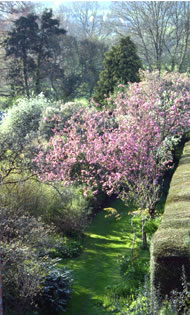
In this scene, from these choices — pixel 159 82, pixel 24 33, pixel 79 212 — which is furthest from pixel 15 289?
pixel 24 33

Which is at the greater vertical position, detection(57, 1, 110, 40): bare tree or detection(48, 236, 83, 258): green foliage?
detection(57, 1, 110, 40): bare tree

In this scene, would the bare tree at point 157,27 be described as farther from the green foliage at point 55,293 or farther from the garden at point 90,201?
the green foliage at point 55,293

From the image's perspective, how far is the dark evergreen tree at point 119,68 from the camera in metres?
19.3

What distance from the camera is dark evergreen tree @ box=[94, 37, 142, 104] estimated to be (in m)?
19.3

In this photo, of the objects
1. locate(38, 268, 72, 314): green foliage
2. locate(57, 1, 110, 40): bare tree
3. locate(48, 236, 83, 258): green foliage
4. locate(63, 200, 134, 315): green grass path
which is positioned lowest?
locate(63, 200, 134, 315): green grass path

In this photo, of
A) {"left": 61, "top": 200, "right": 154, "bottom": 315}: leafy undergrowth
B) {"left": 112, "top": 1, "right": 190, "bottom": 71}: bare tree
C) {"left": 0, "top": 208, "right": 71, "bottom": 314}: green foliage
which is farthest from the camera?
{"left": 112, "top": 1, "right": 190, "bottom": 71}: bare tree

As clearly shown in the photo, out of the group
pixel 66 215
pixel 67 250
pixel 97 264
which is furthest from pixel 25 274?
pixel 66 215

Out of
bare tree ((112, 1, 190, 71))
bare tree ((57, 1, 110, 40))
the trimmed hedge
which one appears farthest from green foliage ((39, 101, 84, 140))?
bare tree ((57, 1, 110, 40))

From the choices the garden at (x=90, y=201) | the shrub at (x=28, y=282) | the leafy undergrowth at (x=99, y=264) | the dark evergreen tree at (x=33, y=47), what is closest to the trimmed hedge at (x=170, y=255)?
the garden at (x=90, y=201)

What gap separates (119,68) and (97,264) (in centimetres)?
1301

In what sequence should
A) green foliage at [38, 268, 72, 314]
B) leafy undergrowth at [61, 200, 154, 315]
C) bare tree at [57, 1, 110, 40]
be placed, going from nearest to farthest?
Result: green foliage at [38, 268, 72, 314], leafy undergrowth at [61, 200, 154, 315], bare tree at [57, 1, 110, 40]

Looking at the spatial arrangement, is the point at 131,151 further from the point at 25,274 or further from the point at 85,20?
the point at 85,20

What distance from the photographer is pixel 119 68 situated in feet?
63.7

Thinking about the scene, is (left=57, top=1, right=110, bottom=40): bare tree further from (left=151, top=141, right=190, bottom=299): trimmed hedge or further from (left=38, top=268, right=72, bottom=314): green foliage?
(left=151, top=141, right=190, bottom=299): trimmed hedge
